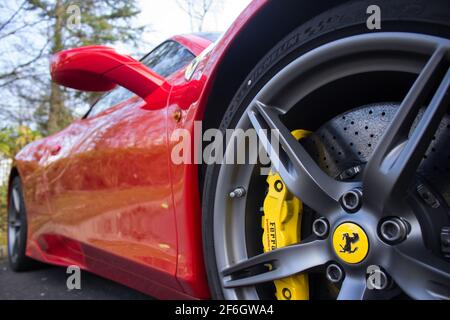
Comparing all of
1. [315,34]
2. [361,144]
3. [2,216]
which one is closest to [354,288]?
[361,144]

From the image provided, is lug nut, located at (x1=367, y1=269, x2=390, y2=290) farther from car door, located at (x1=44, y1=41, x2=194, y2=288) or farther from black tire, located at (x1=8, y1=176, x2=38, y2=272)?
black tire, located at (x1=8, y1=176, x2=38, y2=272)

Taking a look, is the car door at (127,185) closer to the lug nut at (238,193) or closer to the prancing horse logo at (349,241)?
the lug nut at (238,193)

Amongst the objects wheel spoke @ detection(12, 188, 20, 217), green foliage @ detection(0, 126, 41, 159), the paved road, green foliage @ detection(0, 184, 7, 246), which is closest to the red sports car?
the paved road

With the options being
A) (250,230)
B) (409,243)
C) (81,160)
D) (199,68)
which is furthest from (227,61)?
(81,160)

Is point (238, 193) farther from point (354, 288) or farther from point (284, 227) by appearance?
point (354, 288)

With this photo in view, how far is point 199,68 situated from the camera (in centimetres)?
149

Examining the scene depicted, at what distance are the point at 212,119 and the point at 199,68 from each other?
0.62 feet

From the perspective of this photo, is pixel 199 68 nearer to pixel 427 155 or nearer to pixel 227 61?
pixel 227 61

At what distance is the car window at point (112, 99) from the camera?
90.5 inches

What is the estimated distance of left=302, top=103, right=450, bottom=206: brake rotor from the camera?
101cm

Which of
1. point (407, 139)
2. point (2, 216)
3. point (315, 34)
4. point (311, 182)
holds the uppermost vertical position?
point (315, 34)

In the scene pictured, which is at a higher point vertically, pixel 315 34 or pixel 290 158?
pixel 315 34

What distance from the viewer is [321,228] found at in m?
1.08

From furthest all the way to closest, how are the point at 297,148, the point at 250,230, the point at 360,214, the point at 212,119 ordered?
the point at 212,119
the point at 250,230
the point at 297,148
the point at 360,214
